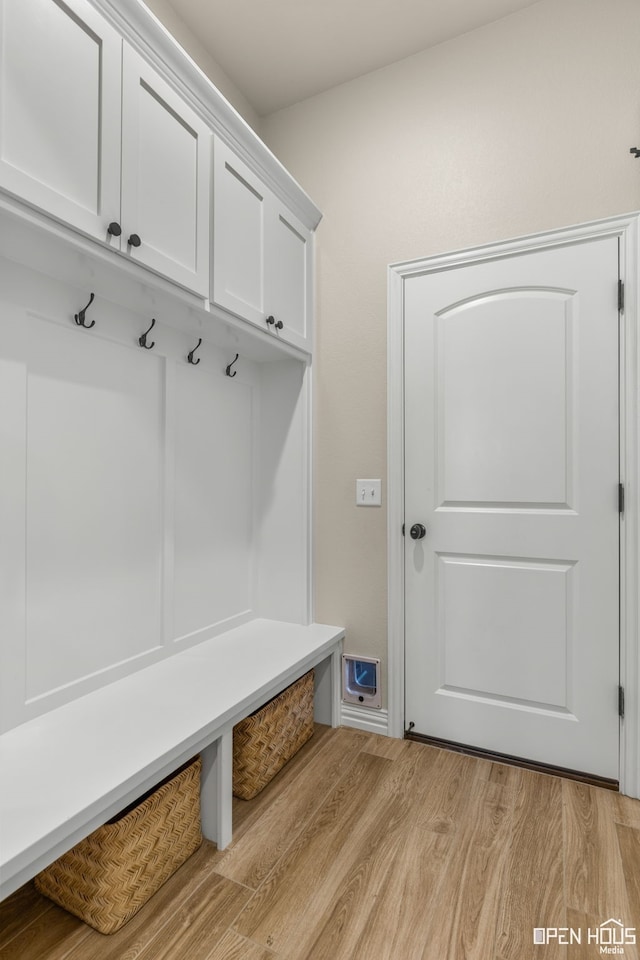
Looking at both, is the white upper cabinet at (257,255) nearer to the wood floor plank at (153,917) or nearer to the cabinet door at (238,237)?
the cabinet door at (238,237)

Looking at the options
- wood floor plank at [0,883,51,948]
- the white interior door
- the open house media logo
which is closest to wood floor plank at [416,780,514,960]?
the open house media logo

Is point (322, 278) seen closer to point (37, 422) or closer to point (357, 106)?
point (357, 106)

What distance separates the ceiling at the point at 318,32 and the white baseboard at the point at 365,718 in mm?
2800

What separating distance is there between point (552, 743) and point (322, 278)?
214 centimetres

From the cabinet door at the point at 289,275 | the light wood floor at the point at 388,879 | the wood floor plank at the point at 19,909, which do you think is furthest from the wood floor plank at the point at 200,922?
the cabinet door at the point at 289,275

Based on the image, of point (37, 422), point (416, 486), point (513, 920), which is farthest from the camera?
point (416, 486)

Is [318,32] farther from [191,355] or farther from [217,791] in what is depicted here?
[217,791]

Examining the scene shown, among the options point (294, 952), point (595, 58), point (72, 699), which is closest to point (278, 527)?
point (72, 699)

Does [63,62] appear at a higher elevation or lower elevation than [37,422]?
higher

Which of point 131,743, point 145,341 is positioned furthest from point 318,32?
point 131,743

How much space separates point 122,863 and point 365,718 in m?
1.21

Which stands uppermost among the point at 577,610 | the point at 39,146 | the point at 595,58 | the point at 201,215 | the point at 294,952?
the point at 595,58

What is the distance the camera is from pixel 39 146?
1.13 meters

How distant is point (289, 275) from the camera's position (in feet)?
7.10
